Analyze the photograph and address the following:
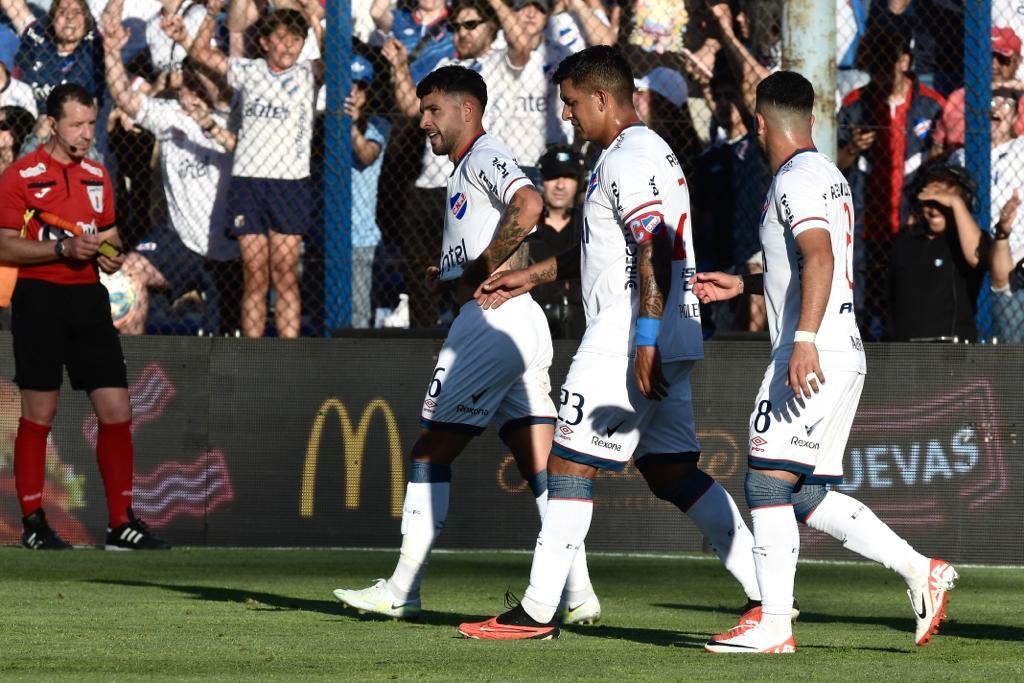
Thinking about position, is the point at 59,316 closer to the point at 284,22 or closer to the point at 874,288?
the point at 284,22

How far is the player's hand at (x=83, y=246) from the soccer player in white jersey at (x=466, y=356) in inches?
108

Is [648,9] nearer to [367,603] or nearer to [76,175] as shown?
[76,175]

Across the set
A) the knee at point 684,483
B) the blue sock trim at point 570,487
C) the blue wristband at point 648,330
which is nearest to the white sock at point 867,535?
the knee at point 684,483

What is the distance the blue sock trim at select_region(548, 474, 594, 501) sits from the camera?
6.46 m

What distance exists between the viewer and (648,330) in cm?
612

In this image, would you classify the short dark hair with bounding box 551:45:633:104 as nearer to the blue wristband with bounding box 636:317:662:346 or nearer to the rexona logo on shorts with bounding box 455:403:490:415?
the blue wristband with bounding box 636:317:662:346

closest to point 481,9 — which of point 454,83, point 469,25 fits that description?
point 469,25

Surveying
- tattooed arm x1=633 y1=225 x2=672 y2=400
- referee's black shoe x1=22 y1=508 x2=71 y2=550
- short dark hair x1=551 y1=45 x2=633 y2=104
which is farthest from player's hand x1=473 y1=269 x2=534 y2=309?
referee's black shoe x1=22 y1=508 x2=71 y2=550

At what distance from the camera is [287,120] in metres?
11.3

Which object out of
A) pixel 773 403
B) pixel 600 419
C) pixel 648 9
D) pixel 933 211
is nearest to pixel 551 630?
pixel 600 419

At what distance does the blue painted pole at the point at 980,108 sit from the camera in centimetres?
1076

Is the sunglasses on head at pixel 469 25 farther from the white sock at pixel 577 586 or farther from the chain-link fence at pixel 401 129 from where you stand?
the white sock at pixel 577 586

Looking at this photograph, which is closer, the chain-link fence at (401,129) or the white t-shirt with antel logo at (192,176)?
the chain-link fence at (401,129)

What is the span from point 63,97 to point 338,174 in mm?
2033
